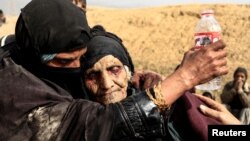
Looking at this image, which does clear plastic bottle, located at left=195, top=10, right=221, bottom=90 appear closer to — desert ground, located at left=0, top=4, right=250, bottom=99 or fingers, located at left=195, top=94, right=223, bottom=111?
fingers, located at left=195, top=94, right=223, bottom=111

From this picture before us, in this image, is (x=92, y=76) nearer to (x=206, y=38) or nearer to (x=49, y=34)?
(x=206, y=38)

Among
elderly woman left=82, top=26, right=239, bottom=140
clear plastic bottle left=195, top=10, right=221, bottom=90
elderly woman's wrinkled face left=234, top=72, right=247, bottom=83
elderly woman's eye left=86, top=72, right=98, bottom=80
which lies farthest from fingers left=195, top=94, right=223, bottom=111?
elderly woman's wrinkled face left=234, top=72, right=247, bottom=83

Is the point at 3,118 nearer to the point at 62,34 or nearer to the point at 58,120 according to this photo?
the point at 58,120

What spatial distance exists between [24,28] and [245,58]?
32668mm

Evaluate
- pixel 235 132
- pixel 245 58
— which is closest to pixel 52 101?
pixel 235 132

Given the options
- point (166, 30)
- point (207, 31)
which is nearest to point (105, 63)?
point (207, 31)

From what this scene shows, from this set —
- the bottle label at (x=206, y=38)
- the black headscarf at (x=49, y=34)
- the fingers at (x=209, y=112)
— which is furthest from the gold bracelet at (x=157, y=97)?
the bottle label at (x=206, y=38)

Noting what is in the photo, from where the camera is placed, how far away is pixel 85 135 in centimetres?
228

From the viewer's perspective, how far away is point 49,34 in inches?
99.3

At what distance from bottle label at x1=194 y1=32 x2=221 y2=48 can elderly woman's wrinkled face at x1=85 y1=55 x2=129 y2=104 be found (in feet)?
1.93

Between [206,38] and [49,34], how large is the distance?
3.43ft

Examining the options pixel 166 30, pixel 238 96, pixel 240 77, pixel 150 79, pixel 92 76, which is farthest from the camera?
pixel 166 30

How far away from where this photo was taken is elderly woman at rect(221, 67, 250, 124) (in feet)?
30.0

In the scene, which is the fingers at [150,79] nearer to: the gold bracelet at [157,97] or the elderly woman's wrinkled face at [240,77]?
the gold bracelet at [157,97]
